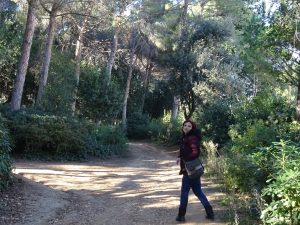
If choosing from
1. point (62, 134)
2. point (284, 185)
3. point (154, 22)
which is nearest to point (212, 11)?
point (154, 22)

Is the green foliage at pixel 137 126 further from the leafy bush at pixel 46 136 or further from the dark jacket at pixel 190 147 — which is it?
the dark jacket at pixel 190 147

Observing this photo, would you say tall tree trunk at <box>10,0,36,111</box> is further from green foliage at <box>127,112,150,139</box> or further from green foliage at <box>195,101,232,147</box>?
green foliage at <box>127,112,150,139</box>

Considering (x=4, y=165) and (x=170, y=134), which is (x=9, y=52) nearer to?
(x=170, y=134)

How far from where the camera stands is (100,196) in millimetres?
8633

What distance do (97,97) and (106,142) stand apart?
521 centimetres

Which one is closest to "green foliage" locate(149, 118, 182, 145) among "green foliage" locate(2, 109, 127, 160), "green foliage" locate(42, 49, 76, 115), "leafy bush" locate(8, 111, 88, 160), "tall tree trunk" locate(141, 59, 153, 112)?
"tall tree trunk" locate(141, 59, 153, 112)

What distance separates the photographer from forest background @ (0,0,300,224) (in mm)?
7336

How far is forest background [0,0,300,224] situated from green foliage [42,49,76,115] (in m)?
0.06

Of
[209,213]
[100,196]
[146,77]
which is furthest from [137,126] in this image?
[209,213]

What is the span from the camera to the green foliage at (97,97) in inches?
870

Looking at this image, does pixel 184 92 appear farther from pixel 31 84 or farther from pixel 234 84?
pixel 31 84

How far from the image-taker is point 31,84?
23688 millimetres

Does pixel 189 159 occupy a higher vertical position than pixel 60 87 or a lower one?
lower

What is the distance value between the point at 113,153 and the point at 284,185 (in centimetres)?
1300
